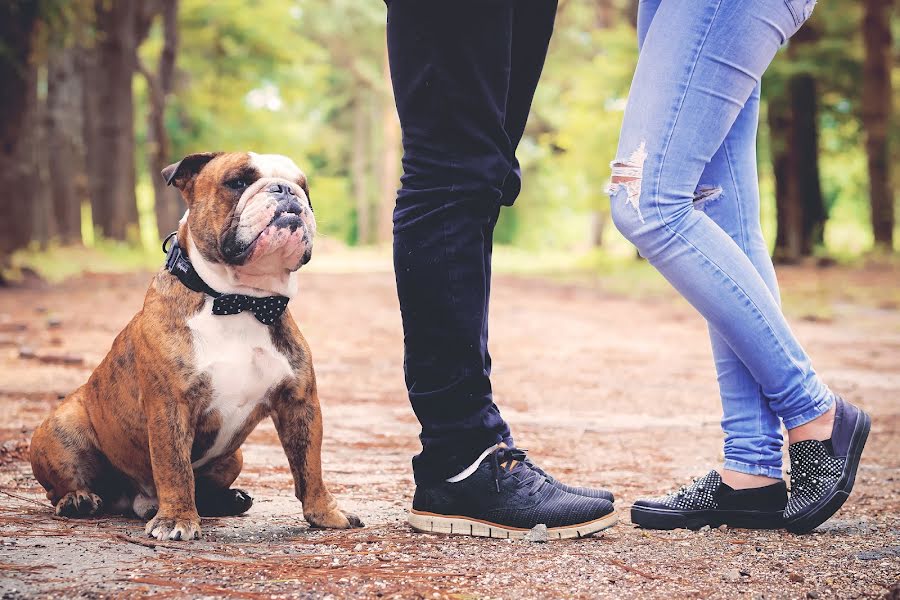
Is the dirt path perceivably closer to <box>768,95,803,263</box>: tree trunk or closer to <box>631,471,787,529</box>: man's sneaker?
<box>631,471,787,529</box>: man's sneaker

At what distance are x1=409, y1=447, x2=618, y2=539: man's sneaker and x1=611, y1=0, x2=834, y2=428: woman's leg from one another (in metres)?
0.63

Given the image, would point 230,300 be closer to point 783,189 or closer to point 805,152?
point 805,152

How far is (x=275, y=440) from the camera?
4500 millimetres

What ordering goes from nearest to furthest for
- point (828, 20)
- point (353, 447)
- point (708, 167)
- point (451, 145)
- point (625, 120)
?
point (451, 145)
point (625, 120)
point (708, 167)
point (353, 447)
point (828, 20)

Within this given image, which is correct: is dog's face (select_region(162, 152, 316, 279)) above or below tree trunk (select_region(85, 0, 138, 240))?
below

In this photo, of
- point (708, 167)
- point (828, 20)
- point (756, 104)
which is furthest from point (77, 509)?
point (828, 20)

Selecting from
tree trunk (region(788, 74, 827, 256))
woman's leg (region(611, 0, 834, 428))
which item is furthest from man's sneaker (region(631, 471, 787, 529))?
tree trunk (region(788, 74, 827, 256))

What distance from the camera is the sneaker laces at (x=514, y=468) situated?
2732 mm

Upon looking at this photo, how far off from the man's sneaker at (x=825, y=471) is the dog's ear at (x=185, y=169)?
1.94 m

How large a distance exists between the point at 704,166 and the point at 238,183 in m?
1.36

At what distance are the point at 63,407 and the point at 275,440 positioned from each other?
4.55ft

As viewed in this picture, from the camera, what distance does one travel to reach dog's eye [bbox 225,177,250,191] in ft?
9.89

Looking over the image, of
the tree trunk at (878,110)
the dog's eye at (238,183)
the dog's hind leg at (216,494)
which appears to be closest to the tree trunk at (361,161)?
the tree trunk at (878,110)

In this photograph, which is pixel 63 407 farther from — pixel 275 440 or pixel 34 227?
pixel 34 227
